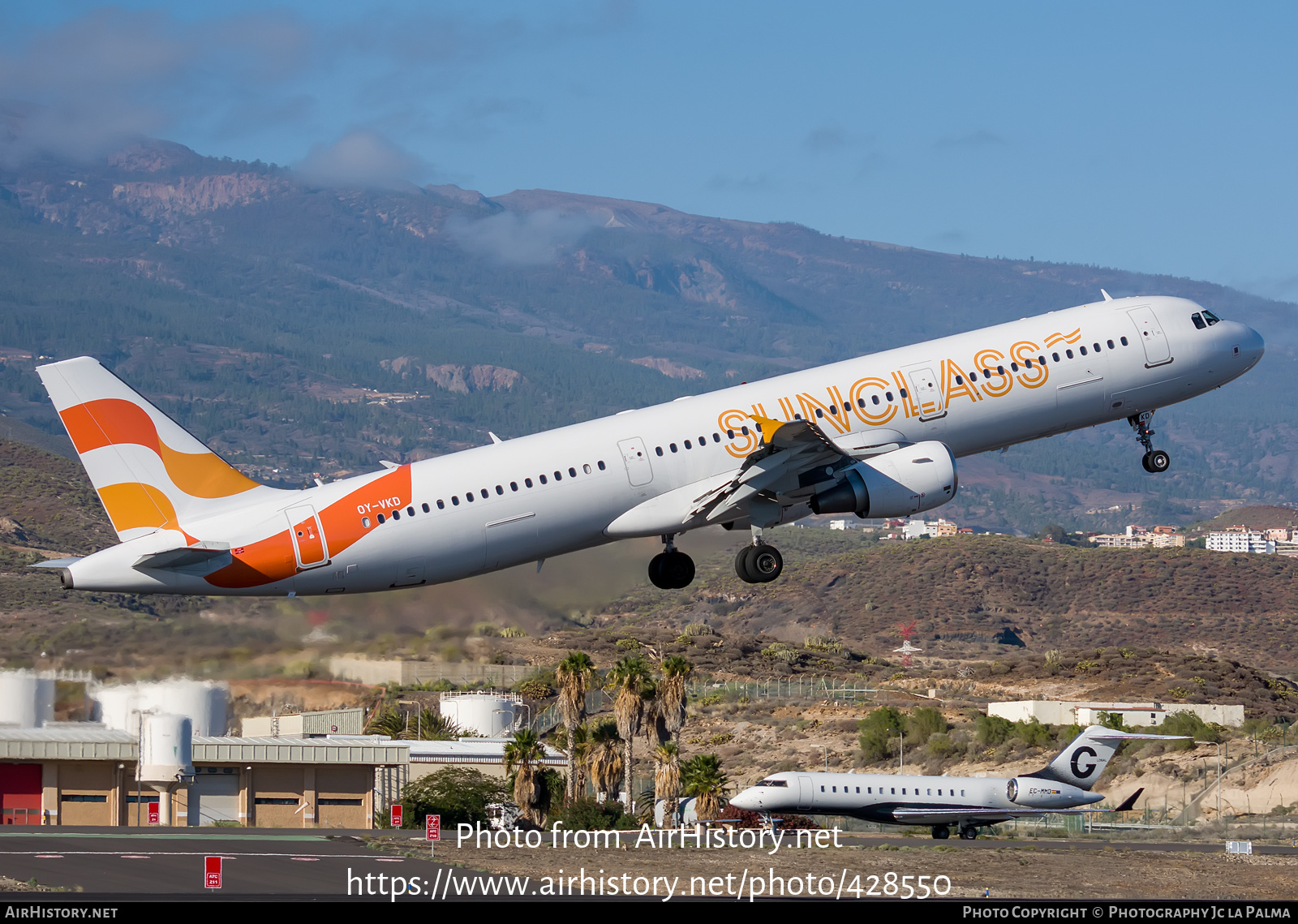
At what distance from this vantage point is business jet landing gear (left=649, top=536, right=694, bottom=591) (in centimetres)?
4859

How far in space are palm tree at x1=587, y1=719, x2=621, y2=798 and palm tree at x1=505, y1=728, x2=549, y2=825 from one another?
10.4ft

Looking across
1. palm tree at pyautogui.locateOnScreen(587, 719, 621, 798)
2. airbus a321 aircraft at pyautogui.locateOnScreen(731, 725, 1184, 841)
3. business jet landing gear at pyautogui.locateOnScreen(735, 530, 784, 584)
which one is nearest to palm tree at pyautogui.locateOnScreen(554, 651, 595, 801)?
palm tree at pyautogui.locateOnScreen(587, 719, 621, 798)

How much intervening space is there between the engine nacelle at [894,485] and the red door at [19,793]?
174ft

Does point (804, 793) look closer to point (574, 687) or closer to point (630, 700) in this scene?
point (630, 700)

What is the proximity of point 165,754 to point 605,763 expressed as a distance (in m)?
21.7

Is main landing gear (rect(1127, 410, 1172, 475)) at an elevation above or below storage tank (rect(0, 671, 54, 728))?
above

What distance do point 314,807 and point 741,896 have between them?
42539 mm

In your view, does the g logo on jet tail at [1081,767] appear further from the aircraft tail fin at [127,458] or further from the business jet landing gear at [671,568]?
the aircraft tail fin at [127,458]

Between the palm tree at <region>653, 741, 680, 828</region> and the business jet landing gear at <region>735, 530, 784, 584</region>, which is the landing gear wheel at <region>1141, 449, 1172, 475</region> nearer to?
the business jet landing gear at <region>735, 530, 784, 584</region>

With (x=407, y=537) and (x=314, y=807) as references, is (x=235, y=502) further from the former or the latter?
(x=314, y=807)

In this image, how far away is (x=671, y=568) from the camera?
160ft

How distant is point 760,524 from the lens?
46.8m
